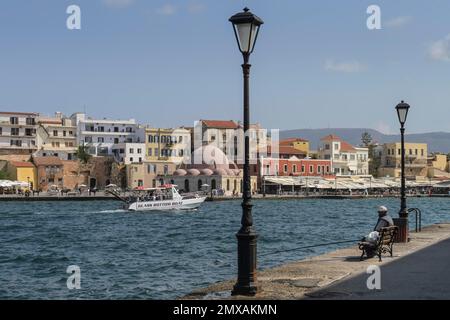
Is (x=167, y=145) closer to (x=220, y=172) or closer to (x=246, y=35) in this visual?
(x=220, y=172)

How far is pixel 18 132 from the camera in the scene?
369ft

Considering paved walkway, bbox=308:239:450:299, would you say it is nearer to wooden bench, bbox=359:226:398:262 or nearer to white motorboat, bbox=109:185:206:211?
wooden bench, bbox=359:226:398:262

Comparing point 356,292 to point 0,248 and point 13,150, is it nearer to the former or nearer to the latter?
point 0,248

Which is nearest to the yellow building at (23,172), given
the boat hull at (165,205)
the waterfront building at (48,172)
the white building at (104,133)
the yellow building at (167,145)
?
the waterfront building at (48,172)

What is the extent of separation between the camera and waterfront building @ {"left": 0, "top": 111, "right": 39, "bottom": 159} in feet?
364

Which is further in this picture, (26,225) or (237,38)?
(26,225)

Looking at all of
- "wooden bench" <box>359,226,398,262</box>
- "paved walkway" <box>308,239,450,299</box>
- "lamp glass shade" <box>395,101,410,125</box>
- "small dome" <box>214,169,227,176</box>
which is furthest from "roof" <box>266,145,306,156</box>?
"paved walkway" <box>308,239,450,299</box>

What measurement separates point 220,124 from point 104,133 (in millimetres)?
20371

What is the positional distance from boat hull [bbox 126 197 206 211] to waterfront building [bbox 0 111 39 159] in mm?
45462

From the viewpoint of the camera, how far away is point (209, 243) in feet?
112

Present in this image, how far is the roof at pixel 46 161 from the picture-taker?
10733 centimetres

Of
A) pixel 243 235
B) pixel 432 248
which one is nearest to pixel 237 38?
pixel 243 235

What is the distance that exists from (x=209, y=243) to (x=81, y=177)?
269 ft

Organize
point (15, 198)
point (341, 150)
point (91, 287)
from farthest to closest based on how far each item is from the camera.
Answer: point (341, 150), point (15, 198), point (91, 287)
